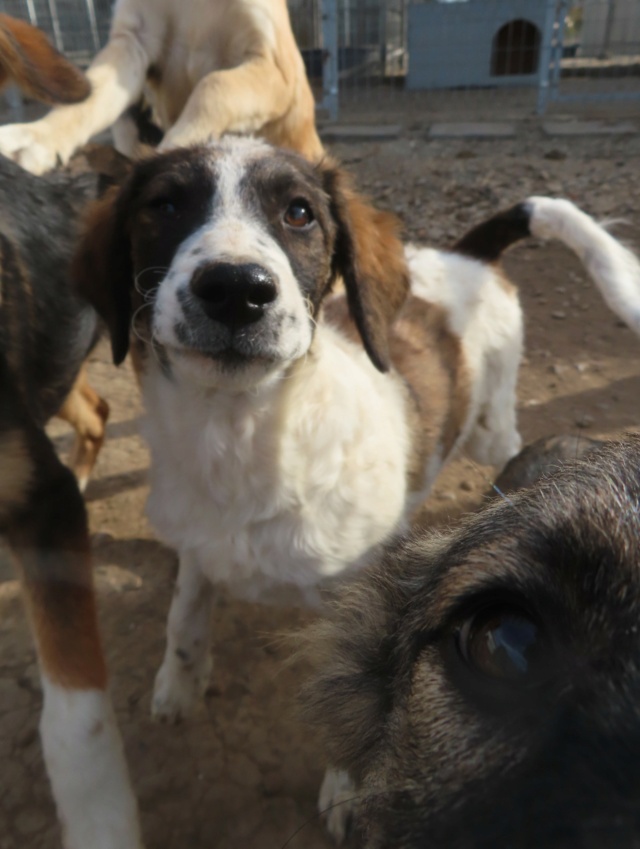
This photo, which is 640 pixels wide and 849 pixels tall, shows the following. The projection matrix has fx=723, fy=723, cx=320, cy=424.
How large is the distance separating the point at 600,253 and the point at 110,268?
5.99 ft

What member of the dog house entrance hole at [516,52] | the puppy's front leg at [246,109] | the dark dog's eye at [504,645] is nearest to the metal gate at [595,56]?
the dog house entrance hole at [516,52]

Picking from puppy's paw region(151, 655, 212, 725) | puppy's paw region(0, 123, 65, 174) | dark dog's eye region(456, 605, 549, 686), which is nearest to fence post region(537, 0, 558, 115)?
puppy's paw region(0, 123, 65, 174)

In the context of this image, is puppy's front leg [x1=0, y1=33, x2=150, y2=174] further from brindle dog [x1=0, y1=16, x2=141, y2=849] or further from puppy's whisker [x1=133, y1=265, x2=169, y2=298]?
puppy's whisker [x1=133, y1=265, x2=169, y2=298]

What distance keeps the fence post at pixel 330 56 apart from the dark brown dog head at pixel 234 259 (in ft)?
24.9

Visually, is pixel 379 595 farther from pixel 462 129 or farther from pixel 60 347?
pixel 462 129

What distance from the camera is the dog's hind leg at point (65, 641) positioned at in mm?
1763

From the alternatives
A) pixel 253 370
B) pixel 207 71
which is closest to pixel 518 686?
pixel 253 370

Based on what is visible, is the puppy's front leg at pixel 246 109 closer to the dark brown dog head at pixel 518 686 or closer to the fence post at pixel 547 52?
the dark brown dog head at pixel 518 686

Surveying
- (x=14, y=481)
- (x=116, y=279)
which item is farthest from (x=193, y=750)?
(x=116, y=279)

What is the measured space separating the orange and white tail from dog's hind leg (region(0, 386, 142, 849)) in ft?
2.78

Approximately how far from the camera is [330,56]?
922 cm

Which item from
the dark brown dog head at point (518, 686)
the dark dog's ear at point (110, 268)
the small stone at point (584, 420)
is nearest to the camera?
the dark brown dog head at point (518, 686)

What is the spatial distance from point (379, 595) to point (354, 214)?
1.41 metres

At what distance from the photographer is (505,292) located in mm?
3266
